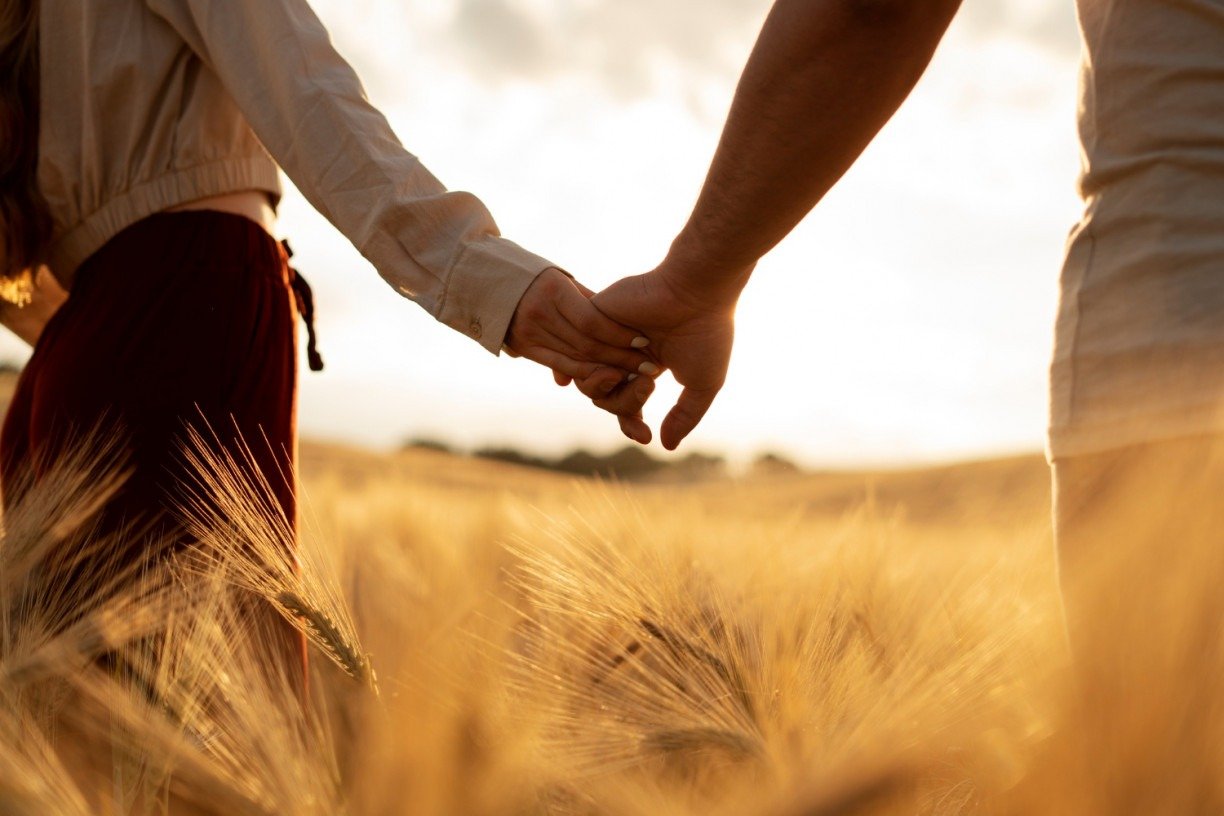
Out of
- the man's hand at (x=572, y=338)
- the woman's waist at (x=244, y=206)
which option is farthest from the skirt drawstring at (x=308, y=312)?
the man's hand at (x=572, y=338)

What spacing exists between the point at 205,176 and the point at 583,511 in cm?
73

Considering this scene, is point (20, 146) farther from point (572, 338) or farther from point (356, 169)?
point (572, 338)

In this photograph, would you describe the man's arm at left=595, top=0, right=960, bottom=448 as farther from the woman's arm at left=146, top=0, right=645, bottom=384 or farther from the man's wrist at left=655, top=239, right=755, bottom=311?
the woman's arm at left=146, top=0, right=645, bottom=384

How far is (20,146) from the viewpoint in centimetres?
154

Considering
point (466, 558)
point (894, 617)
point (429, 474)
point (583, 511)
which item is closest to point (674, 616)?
point (583, 511)

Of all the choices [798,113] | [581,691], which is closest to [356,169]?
[798,113]

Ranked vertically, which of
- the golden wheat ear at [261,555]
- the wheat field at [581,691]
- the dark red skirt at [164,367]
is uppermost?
the dark red skirt at [164,367]

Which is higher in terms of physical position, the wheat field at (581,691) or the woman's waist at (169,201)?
the woman's waist at (169,201)

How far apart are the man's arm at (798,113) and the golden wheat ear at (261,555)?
0.62 m

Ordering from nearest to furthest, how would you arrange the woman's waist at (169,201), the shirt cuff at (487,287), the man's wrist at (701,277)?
the man's wrist at (701,277)
the woman's waist at (169,201)
the shirt cuff at (487,287)

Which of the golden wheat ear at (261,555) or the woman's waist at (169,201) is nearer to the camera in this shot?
the golden wheat ear at (261,555)

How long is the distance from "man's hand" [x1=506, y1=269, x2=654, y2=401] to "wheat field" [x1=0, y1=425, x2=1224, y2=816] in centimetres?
34

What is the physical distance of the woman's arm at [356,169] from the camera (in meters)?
1.44

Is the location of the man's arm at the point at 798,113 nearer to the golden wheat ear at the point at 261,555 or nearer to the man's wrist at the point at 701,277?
the man's wrist at the point at 701,277
